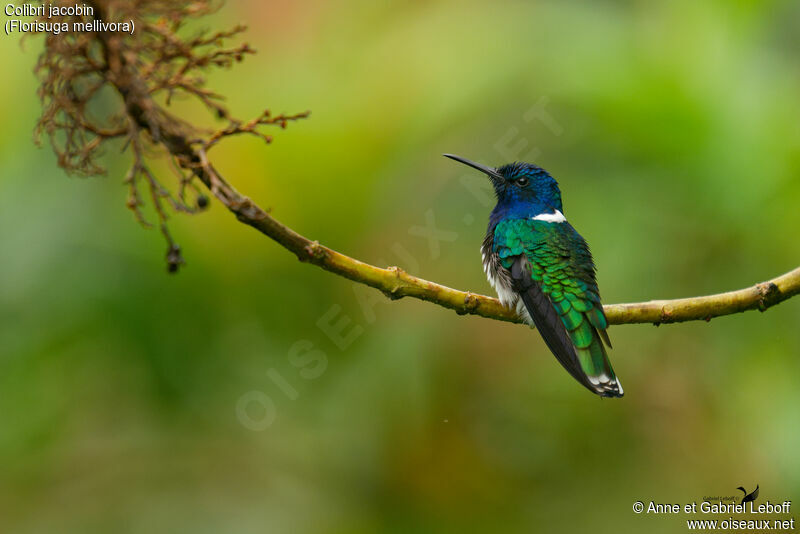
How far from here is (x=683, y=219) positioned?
3.51m

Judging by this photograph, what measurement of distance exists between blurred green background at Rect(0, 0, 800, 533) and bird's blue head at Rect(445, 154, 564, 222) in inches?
5.9

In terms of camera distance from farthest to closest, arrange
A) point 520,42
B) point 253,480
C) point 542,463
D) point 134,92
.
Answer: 1. point 520,42
2. point 542,463
3. point 253,480
4. point 134,92

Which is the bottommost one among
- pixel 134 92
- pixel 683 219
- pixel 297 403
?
pixel 297 403

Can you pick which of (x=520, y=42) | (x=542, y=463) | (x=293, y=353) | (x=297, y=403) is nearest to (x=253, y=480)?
(x=297, y=403)

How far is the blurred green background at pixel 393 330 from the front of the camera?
3.14 m

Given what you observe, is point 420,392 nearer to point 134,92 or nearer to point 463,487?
point 463,487

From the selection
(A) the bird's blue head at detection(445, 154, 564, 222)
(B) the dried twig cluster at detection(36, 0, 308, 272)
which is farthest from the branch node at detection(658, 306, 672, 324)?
(B) the dried twig cluster at detection(36, 0, 308, 272)

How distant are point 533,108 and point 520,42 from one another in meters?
0.43

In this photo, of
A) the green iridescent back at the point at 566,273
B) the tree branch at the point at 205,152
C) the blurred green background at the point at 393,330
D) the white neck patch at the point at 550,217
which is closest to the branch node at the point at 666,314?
the green iridescent back at the point at 566,273

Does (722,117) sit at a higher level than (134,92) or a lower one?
lower

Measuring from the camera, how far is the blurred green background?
10.3ft

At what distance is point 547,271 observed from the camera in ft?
10.5

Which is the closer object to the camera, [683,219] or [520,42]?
[683,219]

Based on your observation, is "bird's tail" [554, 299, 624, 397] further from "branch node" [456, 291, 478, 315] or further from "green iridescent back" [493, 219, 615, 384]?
"branch node" [456, 291, 478, 315]
